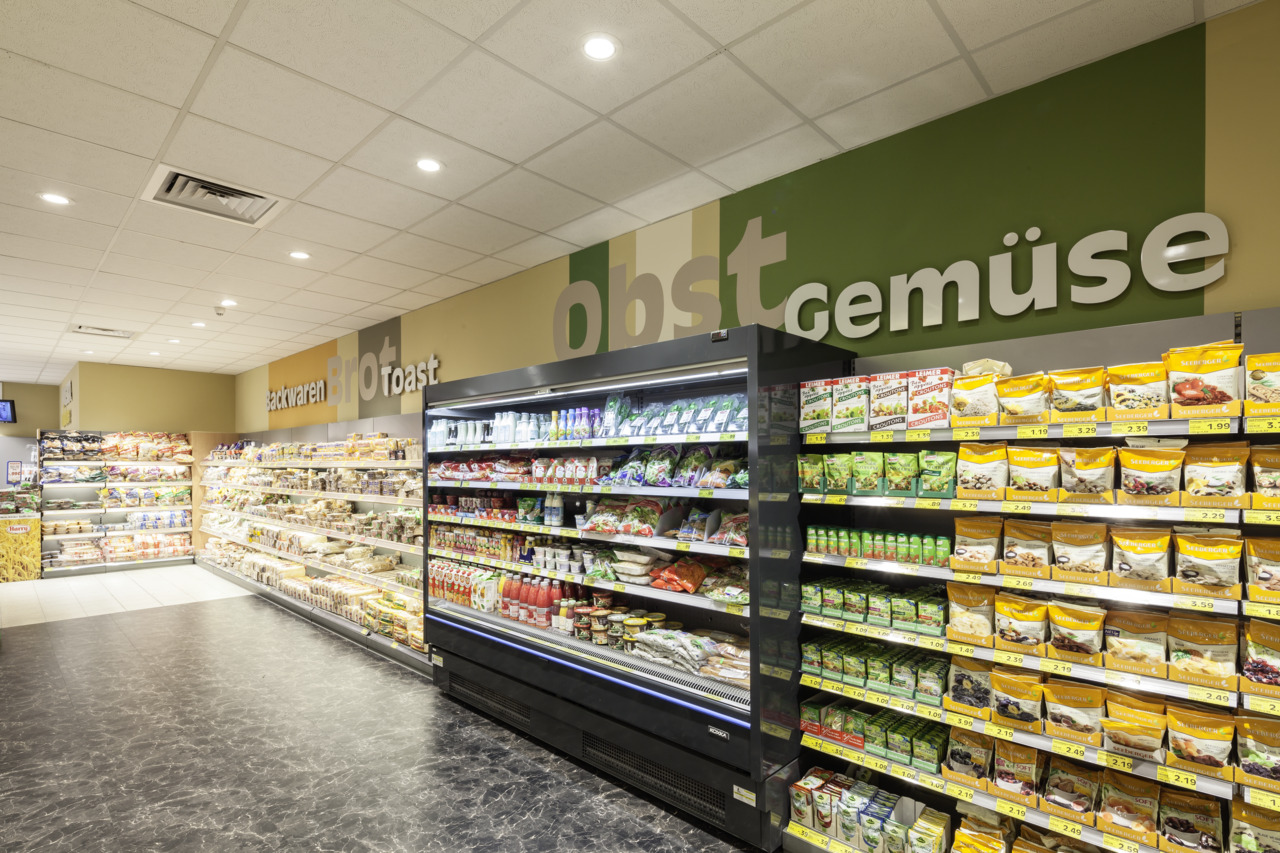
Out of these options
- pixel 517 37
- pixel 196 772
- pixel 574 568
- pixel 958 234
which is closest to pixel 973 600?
pixel 958 234

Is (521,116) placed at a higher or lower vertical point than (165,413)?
higher

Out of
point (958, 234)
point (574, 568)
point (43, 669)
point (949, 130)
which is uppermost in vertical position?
point (949, 130)

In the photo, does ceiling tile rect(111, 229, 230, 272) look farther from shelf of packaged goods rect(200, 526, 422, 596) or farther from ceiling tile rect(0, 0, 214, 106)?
shelf of packaged goods rect(200, 526, 422, 596)

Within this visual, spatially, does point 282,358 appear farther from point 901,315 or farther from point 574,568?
point 901,315

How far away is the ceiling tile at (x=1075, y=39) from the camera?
2340 mm

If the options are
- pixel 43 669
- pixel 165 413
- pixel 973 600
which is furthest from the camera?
pixel 165 413

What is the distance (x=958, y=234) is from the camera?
298 cm

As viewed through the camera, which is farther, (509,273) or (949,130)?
(509,273)

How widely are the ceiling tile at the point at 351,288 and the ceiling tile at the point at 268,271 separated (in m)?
0.12

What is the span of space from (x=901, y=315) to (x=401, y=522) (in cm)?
478

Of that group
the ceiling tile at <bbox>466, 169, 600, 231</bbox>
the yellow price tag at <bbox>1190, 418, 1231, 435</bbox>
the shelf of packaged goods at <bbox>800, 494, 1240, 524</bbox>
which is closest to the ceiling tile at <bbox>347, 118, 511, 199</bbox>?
the ceiling tile at <bbox>466, 169, 600, 231</bbox>

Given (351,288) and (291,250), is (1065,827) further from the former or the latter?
(351,288)

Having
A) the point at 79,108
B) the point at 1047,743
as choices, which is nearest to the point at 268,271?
the point at 79,108

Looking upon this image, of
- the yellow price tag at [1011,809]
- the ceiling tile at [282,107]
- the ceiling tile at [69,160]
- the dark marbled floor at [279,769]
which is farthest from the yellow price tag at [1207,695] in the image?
the ceiling tile at [69,160]
